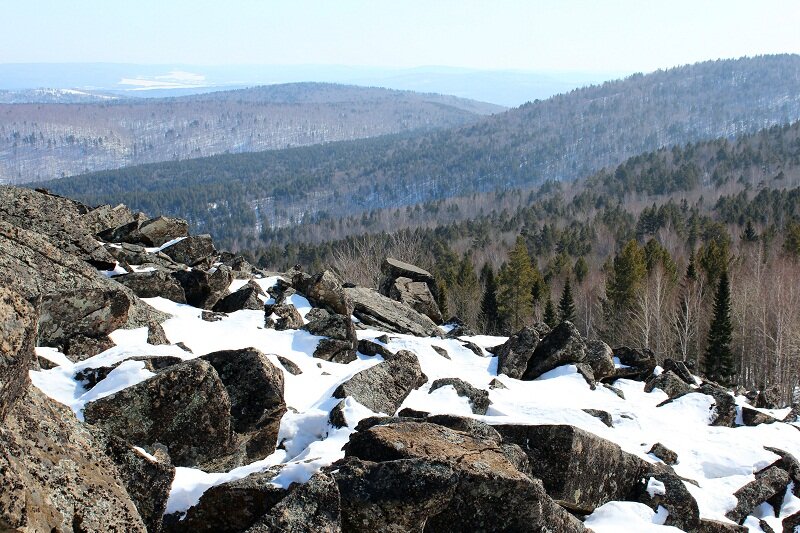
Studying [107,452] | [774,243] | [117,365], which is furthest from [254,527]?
[774,243]

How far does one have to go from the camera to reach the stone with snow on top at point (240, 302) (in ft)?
62.6

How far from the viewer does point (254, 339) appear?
15.4 m

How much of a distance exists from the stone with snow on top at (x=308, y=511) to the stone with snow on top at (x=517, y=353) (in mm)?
12967

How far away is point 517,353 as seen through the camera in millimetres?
19016

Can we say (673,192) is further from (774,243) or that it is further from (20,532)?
(20,532)

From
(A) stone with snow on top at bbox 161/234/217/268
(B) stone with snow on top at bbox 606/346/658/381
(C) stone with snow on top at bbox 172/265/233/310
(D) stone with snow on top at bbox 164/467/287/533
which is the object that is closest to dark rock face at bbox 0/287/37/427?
(D) stone with snow on top at bbox 164/467/287/533

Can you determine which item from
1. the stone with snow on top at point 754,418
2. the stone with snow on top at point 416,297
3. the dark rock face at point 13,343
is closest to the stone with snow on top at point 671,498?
the stone with snow on top at point 754,418

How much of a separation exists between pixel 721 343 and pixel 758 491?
121 ft

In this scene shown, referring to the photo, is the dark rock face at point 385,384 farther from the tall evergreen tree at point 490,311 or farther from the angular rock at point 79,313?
the tall evergreen tree at point 490,311

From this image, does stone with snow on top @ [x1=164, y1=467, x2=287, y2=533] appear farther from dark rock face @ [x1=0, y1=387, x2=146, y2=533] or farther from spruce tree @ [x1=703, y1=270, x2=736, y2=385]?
spruce tree @ [x1=703, y1=270, x2=736, y2=385]

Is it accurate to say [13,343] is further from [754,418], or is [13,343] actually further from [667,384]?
[667,384]

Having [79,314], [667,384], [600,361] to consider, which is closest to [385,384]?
[79,314]

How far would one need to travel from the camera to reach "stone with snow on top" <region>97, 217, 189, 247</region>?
23.8 metres

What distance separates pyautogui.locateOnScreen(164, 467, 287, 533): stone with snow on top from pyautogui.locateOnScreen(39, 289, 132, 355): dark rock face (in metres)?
6.30
